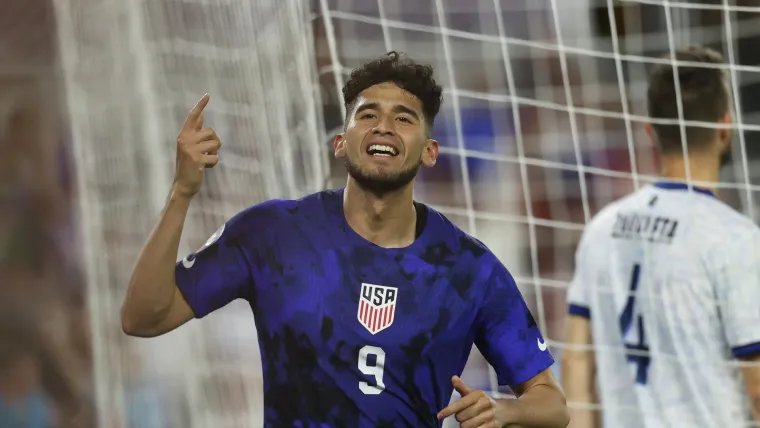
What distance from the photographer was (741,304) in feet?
10.4

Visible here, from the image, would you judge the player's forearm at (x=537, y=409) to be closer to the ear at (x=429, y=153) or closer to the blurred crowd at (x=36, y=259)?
the ear at (x=429, y=153)

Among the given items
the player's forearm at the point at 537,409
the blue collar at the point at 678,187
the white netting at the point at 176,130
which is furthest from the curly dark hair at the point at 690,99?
the player's forearm at the point at 537,409

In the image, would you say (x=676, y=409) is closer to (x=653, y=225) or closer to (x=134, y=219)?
(x=653, y=225)

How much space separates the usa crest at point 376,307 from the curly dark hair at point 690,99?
1.65m

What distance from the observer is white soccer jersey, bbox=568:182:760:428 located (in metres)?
3.22

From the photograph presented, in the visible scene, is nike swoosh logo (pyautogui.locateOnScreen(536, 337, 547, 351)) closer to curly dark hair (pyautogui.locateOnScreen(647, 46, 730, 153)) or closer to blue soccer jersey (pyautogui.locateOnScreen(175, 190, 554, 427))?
blue soccer jersey (pyautogui.locateOnScreen(175, 190, 554, 427))

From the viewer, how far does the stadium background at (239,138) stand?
10.7ft

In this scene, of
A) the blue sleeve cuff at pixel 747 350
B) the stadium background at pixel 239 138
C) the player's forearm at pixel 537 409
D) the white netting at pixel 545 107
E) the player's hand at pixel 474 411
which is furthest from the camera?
the white netting at pixel 545 107

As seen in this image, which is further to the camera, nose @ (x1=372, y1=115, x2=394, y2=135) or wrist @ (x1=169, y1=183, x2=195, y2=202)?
nose @ (x1=372, y1=115, x2=394, y2=135)

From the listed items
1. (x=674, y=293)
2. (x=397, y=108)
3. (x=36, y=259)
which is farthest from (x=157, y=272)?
(x=36, y=259)

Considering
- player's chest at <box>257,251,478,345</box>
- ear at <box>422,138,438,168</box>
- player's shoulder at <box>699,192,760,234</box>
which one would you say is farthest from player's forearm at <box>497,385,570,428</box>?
player's shoulder at <box>699,192,760,234</box>

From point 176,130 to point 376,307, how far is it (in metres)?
1.45

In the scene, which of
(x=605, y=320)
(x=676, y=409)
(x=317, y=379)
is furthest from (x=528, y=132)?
(x=317, y=379)

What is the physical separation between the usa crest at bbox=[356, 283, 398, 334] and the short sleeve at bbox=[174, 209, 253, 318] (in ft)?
0.72
